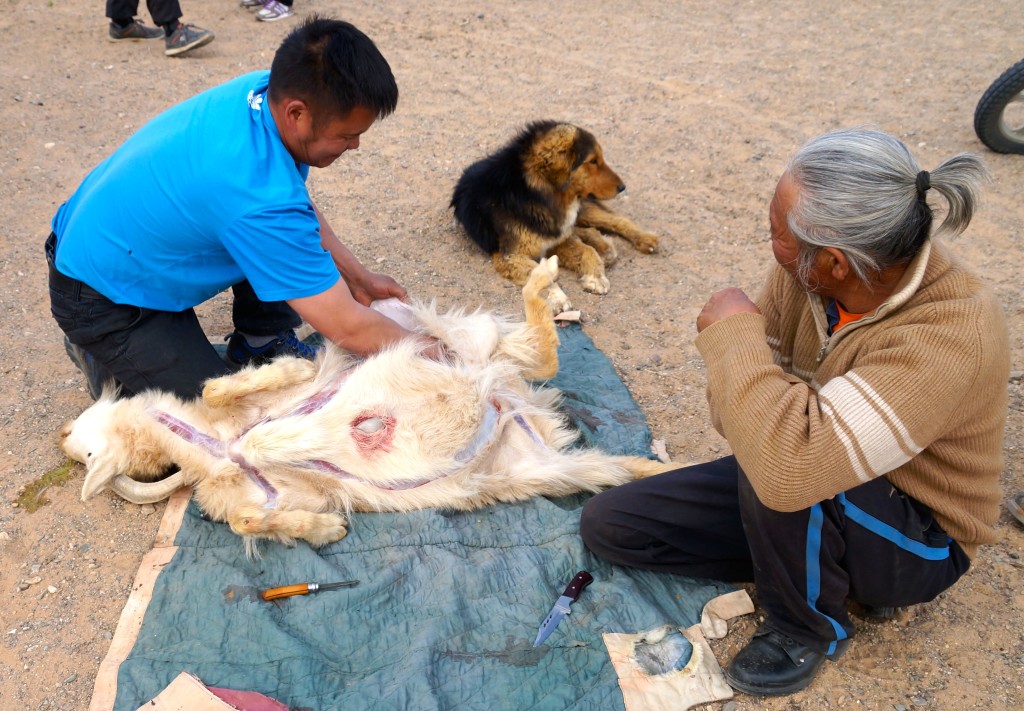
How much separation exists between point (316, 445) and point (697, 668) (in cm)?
173

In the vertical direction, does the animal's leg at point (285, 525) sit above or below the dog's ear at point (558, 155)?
below

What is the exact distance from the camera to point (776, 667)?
255cm

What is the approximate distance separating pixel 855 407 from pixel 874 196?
1.88 feet

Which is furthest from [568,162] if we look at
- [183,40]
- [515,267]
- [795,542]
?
[183,40]

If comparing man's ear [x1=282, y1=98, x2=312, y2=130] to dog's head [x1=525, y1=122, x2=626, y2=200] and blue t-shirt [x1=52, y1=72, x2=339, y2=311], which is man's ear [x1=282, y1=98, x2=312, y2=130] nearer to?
blue t-shirt [x1=52, y1=72, x2=339, y2=311]

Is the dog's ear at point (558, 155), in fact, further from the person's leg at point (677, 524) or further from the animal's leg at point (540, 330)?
the person's leg at point (677, 524)

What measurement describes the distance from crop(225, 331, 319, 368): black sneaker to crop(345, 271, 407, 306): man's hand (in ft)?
1.38

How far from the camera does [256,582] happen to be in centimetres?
297

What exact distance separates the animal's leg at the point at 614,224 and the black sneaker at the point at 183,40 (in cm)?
522

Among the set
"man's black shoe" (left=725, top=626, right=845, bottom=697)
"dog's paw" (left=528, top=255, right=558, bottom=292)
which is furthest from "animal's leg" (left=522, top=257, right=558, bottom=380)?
"man's black shoe" (left=725, top=626, right=845, bottom=697)

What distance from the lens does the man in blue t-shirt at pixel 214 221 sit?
2801 mm

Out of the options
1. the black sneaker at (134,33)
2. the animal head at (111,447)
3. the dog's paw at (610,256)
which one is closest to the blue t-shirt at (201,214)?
the animal head at (111,447)

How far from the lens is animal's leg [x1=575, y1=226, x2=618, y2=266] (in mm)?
5461

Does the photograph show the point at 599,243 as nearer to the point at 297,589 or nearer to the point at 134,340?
the point at 134,340
